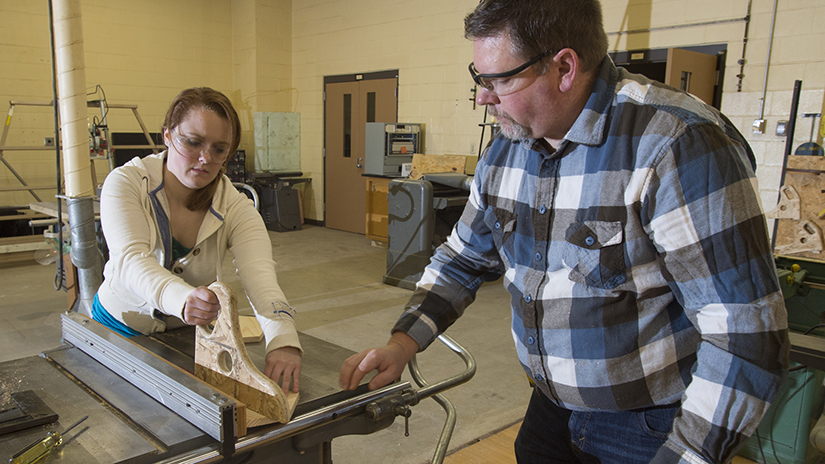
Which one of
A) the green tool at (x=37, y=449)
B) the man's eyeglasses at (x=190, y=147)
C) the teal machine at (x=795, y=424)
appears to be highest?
the man's eyeglasses at (x=190, y=147)

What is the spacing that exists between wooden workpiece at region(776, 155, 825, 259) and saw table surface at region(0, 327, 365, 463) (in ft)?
10.2

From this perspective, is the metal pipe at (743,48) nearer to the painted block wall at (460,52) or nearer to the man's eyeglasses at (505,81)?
the painted block wall at (460,52)

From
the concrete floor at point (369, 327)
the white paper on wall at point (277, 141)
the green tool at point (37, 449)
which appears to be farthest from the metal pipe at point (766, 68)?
the white paper on wall at point (277, 141)

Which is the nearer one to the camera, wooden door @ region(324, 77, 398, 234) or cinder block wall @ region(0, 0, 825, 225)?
cinder block wall @ region(0, 0, 825, 225)

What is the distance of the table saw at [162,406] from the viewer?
0.98 m

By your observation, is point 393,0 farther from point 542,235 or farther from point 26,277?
point 542,235

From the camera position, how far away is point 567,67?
89 cm

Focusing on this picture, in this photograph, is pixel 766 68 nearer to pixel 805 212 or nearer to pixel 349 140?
pixel 805 212

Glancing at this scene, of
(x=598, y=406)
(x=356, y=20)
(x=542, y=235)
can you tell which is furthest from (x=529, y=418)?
(x=356, y=20)

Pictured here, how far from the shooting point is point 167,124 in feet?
5.05

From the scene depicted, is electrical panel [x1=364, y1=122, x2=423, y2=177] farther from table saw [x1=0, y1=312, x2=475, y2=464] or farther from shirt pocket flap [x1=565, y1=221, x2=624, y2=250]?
shirt pocket flap [x1=565, y1=221, x2=624, y2=250]

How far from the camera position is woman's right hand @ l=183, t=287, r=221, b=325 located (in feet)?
3.71

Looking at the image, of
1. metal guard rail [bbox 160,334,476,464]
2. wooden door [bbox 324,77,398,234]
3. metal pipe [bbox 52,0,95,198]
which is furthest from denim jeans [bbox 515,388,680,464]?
wooden door [bbox 324,77,398,234]

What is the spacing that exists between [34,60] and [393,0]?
168 inches
